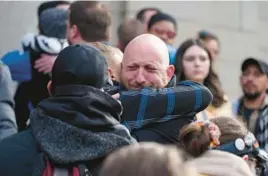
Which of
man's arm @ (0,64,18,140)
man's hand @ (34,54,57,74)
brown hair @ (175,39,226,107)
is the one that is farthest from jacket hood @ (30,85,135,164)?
brown hair @ (175,39,226,107)

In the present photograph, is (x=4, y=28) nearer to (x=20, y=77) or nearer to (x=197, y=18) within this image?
(x=20, y=77)

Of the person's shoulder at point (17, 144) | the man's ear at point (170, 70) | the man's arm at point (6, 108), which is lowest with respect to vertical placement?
the man's arm at point (6, 108)

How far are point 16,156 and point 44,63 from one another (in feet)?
8.10

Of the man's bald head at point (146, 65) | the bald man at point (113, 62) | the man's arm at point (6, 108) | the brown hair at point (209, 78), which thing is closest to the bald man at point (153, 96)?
the man's bald head at point (146, 65)

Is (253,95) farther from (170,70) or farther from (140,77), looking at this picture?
(140,77)

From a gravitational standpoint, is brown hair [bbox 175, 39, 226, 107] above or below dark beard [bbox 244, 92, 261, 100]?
above

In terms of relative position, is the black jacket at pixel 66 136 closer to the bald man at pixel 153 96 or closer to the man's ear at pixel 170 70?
the bald man at pixel 153 96

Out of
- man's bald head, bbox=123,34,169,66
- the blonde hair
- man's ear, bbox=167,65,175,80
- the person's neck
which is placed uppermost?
man's bald head, bbox=123,34,169,66

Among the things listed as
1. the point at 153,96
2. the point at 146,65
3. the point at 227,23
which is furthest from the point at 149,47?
the point at 227,23

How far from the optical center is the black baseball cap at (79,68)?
158 inches

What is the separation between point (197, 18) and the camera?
11.0m

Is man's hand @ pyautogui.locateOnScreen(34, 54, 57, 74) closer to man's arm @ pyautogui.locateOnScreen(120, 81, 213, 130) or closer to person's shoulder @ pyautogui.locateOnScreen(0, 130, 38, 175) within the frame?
man's arm @ pyautogui.locateOnScreen(120, 81, 213, 130)

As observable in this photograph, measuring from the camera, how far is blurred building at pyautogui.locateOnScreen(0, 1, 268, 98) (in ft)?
34.1

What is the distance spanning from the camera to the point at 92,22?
19.1 feet
